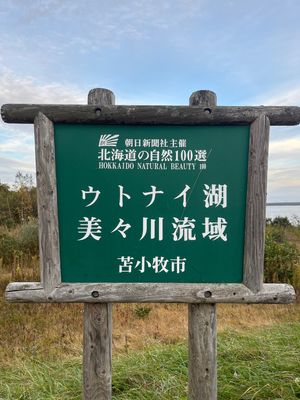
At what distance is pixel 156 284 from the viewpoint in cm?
263

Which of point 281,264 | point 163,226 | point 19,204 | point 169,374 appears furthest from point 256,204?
point 19,204

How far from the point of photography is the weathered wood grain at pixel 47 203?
2.68 meters

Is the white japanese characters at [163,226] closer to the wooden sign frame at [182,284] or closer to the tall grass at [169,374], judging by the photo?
the wooden sign frame at [182,284]

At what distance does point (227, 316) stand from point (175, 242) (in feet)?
12.6

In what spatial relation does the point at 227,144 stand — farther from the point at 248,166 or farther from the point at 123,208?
the point at 123,208

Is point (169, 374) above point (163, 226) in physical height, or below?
below

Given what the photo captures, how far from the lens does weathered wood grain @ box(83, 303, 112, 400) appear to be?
2.75 metres

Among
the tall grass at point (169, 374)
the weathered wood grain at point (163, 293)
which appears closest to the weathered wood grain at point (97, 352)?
the weathered wood grain at point (163, 293)

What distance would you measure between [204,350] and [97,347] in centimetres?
73

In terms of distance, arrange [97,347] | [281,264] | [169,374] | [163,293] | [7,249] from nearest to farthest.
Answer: [163,293], [97,347], [169,374], [281,264], [7,249]

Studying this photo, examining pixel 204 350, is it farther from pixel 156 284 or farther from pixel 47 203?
pixel 47 203

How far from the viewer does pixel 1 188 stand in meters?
18.7

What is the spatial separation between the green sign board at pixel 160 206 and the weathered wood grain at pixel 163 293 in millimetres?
50

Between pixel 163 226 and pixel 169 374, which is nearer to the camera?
pixel 163 226
